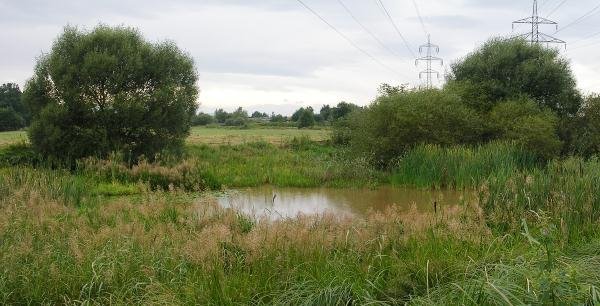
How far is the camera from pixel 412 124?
18031 mm

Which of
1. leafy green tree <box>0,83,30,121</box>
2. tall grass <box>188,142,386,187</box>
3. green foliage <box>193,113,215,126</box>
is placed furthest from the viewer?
green foliage <box>193,113,215,126</box>

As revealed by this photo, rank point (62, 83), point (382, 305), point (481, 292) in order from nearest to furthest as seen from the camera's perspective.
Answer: point (481, 292) → point (382, 305) → point (62, 83)

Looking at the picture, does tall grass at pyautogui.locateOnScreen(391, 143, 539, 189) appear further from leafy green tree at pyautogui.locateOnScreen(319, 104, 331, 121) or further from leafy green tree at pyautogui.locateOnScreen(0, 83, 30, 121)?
leafy green tree at pyautogui.locateOnScreen(319, 104, 331, 121)

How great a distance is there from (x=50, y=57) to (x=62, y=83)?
143 centimetres

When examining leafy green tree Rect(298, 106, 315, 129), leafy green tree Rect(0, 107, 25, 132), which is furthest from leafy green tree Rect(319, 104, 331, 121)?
leafy green tree Rect(0, 107, 25, 132)

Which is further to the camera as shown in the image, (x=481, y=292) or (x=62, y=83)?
(x=62, y=83)

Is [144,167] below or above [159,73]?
below

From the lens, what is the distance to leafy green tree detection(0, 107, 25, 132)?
4222cm

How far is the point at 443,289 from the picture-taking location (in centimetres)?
428

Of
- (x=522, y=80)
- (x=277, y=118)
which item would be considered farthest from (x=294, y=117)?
(x=522, y=80)

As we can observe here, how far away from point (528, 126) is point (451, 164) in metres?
4.49

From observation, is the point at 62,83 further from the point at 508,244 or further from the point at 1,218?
the point at 508,244

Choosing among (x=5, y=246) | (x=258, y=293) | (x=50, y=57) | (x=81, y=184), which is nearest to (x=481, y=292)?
(x=258, y=293)

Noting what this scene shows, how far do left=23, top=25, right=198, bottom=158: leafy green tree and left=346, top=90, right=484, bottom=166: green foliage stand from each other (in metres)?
7.11
